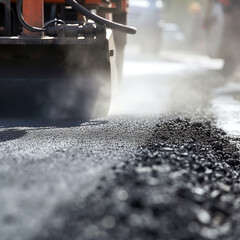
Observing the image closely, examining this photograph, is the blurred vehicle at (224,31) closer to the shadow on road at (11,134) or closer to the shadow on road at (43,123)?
the shadow on road at (43,123)

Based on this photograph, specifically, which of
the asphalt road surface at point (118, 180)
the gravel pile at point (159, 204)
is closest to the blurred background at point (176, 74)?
the asphalt road surface at point (118, 180)

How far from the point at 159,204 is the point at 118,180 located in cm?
36

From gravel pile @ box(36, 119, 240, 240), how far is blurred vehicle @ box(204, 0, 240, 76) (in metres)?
6.91

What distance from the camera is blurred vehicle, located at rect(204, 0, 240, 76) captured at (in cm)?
1036

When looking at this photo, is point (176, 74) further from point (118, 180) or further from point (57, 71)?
point (118, 180)

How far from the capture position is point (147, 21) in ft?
56.5

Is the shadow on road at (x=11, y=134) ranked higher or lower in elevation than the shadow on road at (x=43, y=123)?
higher

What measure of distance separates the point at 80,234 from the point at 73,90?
317cm

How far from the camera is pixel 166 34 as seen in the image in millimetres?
30984

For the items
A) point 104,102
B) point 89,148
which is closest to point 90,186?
point 89,148

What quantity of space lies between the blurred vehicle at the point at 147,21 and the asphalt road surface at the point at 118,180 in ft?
38.5

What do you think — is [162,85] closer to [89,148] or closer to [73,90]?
[73,90]

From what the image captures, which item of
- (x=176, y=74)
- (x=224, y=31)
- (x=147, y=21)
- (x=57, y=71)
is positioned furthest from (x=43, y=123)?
(x=147, y=21)

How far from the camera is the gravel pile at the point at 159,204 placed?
254cm
